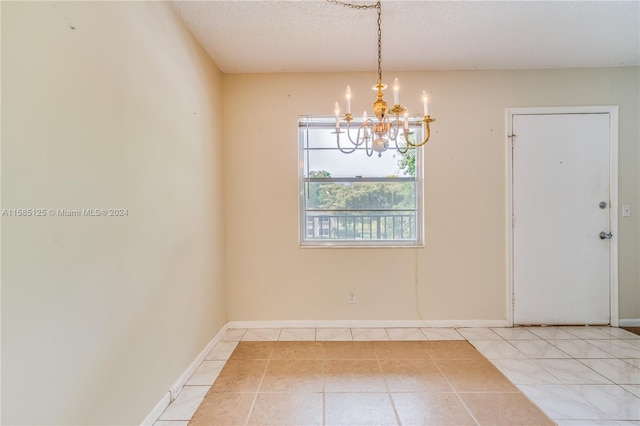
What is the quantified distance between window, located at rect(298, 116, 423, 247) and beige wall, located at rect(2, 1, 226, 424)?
4.25ft

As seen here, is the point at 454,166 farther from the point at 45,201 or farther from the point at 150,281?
the point at 45,201

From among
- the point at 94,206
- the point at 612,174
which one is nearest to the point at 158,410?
the point at 94,206

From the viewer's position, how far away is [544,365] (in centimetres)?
226

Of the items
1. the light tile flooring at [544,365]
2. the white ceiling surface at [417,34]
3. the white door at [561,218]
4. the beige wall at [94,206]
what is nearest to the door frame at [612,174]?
the white door at [561,218]

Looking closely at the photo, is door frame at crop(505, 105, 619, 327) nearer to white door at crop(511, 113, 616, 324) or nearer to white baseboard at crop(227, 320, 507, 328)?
white door at crop(511, 113, 616, 324)

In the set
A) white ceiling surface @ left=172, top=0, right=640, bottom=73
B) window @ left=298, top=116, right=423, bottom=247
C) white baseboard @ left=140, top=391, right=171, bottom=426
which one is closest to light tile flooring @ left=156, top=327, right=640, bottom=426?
white baseboard @ left=140, top=391, right=171, bottom=426

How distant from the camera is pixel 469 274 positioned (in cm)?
304

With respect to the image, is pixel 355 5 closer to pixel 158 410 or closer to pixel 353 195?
pixel 353 195

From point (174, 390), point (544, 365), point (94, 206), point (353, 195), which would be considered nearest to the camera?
point (94, 206)

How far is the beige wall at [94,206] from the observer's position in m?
1.01

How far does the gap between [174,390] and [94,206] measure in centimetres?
133

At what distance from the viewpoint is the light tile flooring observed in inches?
70.0

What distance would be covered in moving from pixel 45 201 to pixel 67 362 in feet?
2.12

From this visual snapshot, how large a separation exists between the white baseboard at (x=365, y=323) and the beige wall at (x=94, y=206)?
93cm
